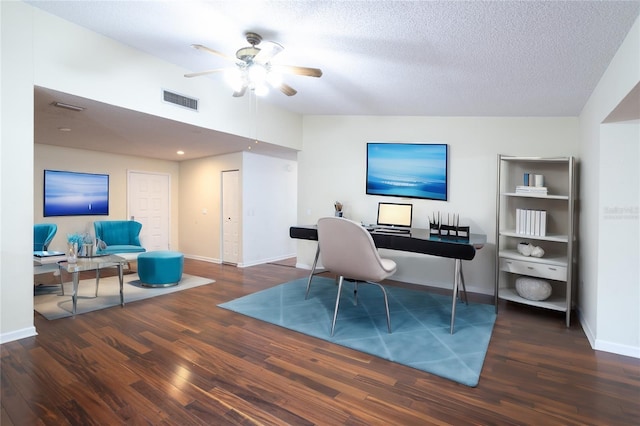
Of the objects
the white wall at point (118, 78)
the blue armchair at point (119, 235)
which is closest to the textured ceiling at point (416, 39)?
the white wall at point (118, 78)

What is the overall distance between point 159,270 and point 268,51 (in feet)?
10.3

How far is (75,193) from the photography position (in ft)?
17.7

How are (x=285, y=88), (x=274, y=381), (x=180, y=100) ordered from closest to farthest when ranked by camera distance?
1. (x=274, y=381)
2. (x=285, y=88)
3. (x=180, y=100)

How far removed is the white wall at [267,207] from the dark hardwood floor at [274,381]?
2.93 m

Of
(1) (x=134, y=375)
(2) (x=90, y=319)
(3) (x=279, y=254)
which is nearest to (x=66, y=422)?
(1) (x=134, y=375)

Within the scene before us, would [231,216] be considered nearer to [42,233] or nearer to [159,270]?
[159,270]

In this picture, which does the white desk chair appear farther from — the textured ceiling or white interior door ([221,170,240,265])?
white interior door ([221,170,240,265])

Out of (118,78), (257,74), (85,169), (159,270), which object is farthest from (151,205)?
(257,74)

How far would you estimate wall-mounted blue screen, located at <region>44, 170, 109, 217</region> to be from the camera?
5125mm

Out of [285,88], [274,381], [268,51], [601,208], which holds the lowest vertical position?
[274,381]

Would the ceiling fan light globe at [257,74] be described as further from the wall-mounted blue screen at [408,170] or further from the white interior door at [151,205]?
the white interior door at [151,205]

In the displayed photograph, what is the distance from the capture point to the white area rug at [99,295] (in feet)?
10.9

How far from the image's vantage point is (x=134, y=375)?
206 centimetres

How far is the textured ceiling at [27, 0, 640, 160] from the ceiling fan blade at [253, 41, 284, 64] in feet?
0.61
